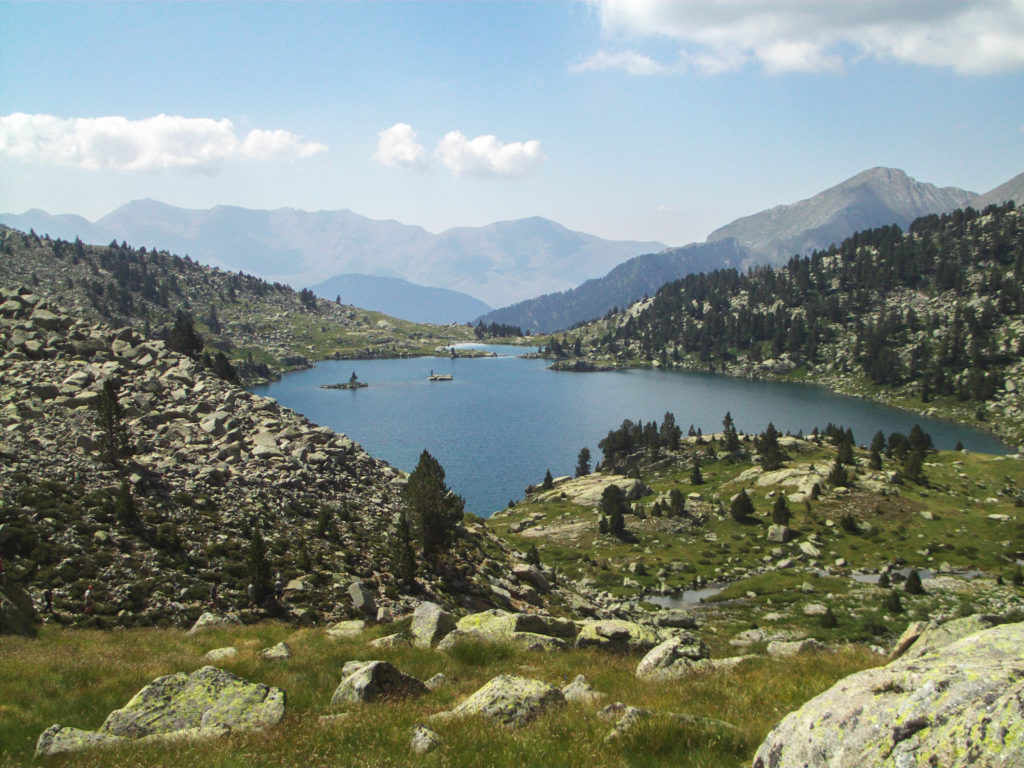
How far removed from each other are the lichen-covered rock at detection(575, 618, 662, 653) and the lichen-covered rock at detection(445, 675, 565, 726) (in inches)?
424

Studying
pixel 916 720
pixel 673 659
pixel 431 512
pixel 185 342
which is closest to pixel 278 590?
pixel 431 512

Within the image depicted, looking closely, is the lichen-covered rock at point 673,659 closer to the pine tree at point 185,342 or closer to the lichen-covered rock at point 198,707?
the lichen-covered rock at point 198,707

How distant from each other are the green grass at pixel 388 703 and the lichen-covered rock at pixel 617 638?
1819 millimetres

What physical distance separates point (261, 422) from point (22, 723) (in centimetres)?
4217

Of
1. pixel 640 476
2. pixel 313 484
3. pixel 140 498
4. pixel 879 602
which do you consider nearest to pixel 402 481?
pixel 313 484

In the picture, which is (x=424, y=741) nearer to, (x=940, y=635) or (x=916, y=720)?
(x=916, y=720)

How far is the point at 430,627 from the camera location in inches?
899

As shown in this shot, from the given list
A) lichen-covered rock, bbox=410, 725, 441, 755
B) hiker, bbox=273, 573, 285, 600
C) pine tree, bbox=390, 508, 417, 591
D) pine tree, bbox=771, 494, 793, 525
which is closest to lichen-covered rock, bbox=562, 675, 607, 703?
lichen-covered rock, bbox=410, 725, 441, 755

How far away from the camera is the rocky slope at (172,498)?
28438 mm

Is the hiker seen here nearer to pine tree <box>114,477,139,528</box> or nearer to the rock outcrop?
pine tree <box>114,477,139,528</box>

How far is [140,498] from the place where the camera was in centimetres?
3531

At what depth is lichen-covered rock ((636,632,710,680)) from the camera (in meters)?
17.8

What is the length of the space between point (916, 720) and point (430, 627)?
18.7m

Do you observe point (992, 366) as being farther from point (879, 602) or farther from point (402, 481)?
point (402, 481)
